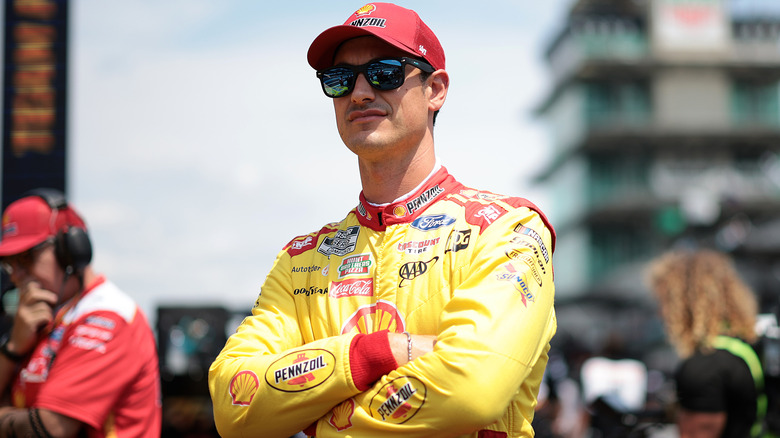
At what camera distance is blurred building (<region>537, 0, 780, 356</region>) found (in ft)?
137

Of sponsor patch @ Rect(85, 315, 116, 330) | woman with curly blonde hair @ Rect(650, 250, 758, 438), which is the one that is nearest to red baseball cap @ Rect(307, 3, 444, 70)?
sponsor patch @ Rect(85, 315, 116, 330)

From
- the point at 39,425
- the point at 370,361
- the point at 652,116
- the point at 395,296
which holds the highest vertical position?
the point at 395,296

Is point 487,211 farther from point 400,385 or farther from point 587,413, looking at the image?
point 587,413

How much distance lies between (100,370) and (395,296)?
1.33m

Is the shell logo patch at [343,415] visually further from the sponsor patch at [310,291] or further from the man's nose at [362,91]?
the man's nose at [362,91]

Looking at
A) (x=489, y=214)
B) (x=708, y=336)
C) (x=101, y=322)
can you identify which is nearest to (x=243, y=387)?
(x=489, y=214)

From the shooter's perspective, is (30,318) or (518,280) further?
(30,318)

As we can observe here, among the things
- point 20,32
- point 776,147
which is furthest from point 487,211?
point 776,147

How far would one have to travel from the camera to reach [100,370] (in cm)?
307

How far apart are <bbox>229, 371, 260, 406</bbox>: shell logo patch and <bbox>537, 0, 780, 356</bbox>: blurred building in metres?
39.6

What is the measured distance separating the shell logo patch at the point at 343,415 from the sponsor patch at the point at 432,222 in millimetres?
510

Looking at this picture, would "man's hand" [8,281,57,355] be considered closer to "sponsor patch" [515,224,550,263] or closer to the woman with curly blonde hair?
"sponsor patch" [515,224,550,263]

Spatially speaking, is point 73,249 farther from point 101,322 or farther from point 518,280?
point 518,280

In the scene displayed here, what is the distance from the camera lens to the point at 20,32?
7.30 metres
